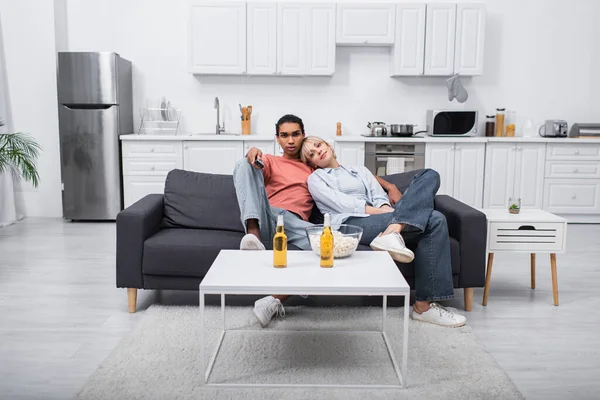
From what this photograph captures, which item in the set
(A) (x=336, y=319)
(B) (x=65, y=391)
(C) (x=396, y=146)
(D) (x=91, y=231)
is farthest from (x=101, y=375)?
(C) (x=396, y=146)

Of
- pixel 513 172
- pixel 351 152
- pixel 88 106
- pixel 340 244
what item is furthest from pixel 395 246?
pixel 88 106

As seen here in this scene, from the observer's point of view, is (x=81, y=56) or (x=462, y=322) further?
(x=81, y=56)

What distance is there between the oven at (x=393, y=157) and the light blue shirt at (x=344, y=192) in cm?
203

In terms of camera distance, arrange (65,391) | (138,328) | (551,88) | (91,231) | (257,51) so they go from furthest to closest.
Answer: (551,88) < (257,51) < (91,231) < (138,328) < (65,391)

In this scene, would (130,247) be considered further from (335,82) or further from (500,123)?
(500,123)

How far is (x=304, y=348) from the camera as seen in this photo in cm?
251

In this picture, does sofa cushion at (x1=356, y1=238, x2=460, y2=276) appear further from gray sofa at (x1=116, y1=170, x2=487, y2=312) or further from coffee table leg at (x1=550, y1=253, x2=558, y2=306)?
coffee table leg at (x1=550, y1=253, x2=558, y2=306)

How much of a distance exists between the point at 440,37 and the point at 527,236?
9.54ft

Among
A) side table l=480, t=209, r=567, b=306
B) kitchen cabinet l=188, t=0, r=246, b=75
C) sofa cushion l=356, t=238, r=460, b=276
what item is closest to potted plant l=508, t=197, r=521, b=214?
side table l=480, t=209, r=567, b=306

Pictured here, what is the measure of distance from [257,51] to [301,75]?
47 cm

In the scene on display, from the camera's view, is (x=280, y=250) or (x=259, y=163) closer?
(x=280, y=250)

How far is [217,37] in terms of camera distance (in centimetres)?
545

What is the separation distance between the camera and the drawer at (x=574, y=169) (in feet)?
18.0

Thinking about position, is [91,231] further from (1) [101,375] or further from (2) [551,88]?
(2) [551,88]
